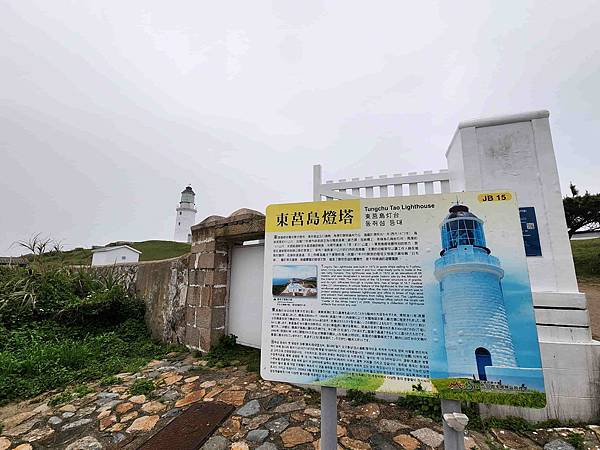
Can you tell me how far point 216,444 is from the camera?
2227mm

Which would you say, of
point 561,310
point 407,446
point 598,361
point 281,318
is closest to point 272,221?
point 281,318

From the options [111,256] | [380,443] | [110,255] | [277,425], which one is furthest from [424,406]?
[111,256]

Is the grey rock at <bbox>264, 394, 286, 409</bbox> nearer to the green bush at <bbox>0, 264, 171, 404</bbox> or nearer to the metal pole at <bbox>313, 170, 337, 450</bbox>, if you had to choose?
the metal pole at <bbox>313, 170, 337, 450</bbox>

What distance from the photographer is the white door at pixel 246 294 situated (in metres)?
4.13

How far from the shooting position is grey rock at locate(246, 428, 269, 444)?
2.26m

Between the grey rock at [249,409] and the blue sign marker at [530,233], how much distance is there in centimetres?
316

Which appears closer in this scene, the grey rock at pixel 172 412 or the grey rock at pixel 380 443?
the grey rock at pixel 380 443

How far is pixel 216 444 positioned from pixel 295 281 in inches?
62.4

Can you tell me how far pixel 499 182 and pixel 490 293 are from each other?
78.8 inches

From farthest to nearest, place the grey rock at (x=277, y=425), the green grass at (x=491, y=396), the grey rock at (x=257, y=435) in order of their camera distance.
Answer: the grey rock at (x=277, y=425) < the grey rock at (x=257, y=435) < the green grass at (x=491, y=396)

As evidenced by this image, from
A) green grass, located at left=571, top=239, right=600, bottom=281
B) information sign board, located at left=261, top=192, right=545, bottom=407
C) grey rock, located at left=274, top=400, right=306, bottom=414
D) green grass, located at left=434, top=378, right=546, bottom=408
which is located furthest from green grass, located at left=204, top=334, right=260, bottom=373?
green grass, located at left=571, top=239, right=600, bottom=281

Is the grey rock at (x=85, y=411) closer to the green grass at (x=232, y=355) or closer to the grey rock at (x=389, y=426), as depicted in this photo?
the green grass at (x=232, y=355)

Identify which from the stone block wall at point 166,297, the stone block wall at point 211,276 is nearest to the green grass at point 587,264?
the stone block wall at point 211,276

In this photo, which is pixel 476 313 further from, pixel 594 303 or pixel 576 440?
pixel 594 303
